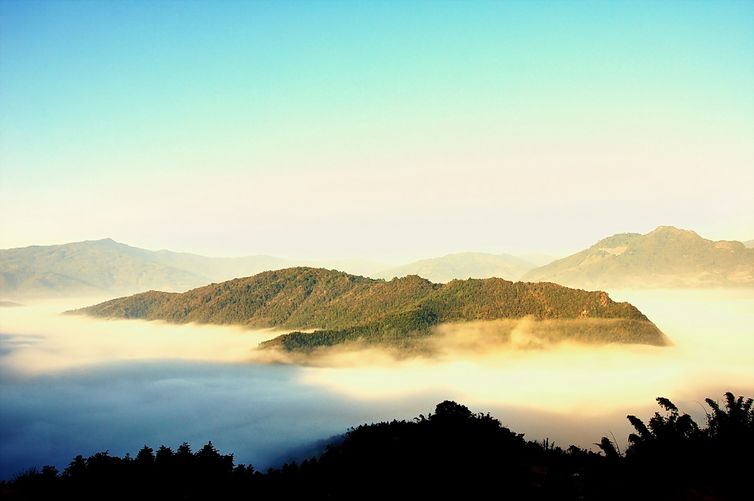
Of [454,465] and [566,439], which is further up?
[454,465]

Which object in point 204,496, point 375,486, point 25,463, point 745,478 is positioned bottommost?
point 25,463

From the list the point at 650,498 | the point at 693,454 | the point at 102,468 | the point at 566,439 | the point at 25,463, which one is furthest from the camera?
the point at 25,463

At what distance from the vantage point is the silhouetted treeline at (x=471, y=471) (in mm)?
18625

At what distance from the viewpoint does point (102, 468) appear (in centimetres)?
2991

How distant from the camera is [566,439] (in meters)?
184

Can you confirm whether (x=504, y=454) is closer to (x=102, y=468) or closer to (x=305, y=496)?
(x=305, y=496)

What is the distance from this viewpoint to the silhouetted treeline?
1862 cm

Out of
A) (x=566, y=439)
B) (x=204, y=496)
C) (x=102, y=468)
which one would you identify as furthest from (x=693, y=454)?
(x=566, y=439)

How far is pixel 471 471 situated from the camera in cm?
2094

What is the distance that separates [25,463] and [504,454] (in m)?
231

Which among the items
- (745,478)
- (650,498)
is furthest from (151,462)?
(745,478)

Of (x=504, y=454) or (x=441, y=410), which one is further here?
(x=441, y=410)

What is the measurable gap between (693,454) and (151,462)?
27808 millimetres

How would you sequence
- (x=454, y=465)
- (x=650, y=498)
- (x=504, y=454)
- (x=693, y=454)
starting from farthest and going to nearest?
1. (x=504, y=454)
2. (x=454, y=465)
3. (x=693, y=454)
4. (x=650, y=498)
